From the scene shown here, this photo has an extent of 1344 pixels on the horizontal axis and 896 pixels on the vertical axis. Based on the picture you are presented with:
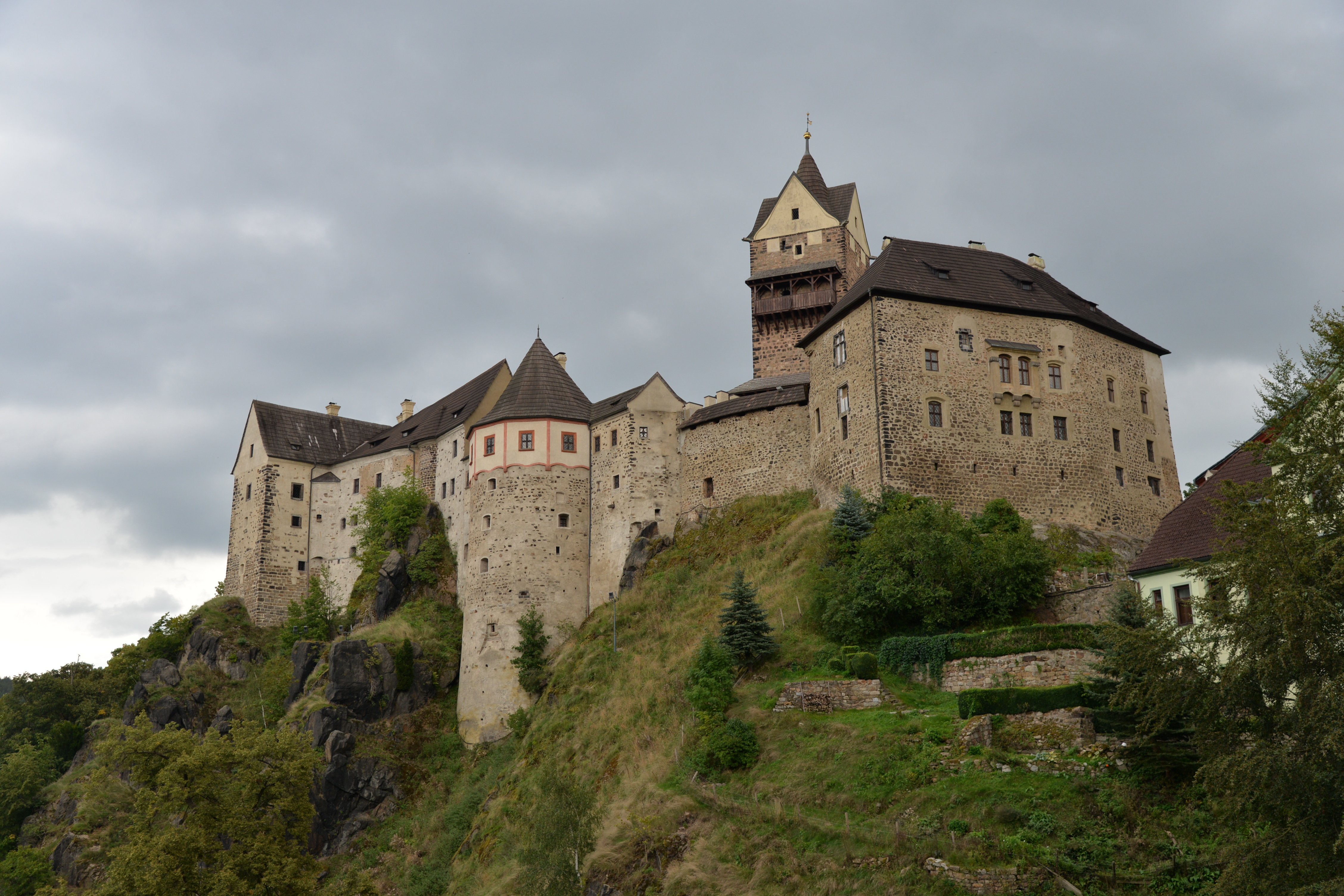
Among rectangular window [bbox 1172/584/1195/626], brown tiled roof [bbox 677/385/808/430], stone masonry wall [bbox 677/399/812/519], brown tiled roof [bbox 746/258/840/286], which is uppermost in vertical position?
brown tiled roof [bbox 746/258/840/286]

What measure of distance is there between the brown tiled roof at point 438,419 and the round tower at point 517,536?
596cm

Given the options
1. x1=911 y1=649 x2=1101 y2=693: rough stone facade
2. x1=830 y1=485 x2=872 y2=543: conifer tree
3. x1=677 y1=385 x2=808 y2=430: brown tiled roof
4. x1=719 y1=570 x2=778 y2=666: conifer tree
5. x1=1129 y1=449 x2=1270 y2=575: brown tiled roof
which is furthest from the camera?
x1=677 y1=385 x2=808 y2=430: brown tiled roof

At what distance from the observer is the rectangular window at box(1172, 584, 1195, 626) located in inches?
1174

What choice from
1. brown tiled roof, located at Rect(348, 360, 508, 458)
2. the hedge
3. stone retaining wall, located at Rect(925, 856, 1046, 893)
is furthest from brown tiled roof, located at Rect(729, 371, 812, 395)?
stone retaining wall, located at Rect(925, 856, 1046, 893)

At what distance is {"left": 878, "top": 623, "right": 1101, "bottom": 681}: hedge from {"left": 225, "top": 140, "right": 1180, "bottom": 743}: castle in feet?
31.8

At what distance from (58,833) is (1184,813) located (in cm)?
5247

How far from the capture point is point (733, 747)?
31016 mm

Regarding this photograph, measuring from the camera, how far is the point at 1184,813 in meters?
Answer: 23.6

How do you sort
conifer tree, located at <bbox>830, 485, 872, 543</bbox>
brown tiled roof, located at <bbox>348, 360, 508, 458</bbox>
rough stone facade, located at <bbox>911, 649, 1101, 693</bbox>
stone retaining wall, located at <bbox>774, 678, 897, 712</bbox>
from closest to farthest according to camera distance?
rough stone facade, located at <bbox>911, 649, 1101, 693</bbox> < stone retaining wall, located at <bbox>774, 678, 897, 712</bbox> < conifer tree, located at <bbox>830, 485, 872, 543</bbox> < brown tiled roof, located at <bbox>348, 360, 508, 458</bbox>

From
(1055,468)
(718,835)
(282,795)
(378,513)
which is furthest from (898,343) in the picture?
(378,513)

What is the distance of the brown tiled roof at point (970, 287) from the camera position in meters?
45.2

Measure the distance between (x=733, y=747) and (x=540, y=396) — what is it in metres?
27.1

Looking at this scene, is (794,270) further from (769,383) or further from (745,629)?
(745,629)

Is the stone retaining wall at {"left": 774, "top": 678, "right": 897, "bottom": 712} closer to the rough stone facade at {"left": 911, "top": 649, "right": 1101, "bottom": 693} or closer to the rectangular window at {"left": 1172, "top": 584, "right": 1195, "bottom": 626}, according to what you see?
the rough stone facade at {"left": 911, "top": 649, "right": 1101, "bottom": 693}
